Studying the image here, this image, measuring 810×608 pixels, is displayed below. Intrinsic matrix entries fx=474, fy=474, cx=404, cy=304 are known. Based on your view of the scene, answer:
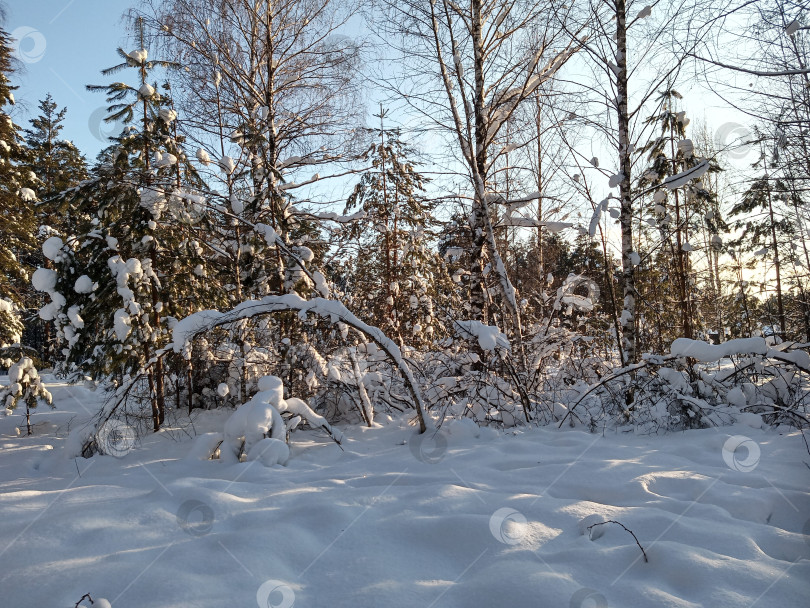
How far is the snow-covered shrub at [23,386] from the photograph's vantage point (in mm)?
7195

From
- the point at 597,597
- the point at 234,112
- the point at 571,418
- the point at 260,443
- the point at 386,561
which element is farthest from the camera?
the point at 234,112

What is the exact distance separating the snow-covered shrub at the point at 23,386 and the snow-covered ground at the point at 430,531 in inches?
156

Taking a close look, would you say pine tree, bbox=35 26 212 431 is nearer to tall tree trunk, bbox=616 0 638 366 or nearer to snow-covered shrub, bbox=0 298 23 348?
snow-covered shrub, bbox=0 298 23 348

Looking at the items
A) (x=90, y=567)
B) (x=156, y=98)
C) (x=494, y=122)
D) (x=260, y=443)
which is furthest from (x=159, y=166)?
(x=90, y=567)

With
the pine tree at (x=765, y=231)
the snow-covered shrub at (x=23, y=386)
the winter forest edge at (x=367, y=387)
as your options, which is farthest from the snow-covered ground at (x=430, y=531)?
the pine tree at (x=765, y=231)

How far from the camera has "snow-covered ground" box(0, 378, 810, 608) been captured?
1.96 metres

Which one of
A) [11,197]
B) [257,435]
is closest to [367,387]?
[257,435]

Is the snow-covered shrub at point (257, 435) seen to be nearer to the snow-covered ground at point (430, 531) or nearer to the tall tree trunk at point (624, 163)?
the snow-covered ground at point (430, 531)

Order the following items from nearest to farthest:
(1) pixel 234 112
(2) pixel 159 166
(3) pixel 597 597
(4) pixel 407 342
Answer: (3) pixel 597 597, (2) pixel 159 166, (1) pixel 234 112, (4) pixel 407 342

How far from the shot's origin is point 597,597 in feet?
6.34

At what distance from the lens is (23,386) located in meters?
7.39

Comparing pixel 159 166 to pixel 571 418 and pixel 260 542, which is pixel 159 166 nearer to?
pixel 260 542

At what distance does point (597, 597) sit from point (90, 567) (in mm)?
2192

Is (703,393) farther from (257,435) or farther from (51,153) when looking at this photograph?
(51,153)
